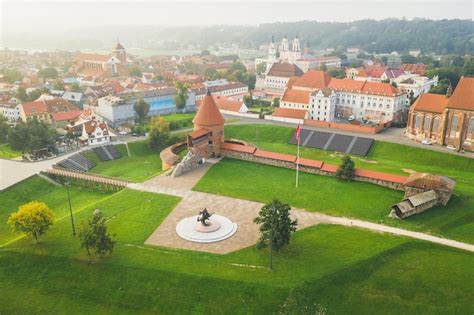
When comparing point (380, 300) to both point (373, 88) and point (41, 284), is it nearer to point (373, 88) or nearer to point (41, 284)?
point (41, 284)

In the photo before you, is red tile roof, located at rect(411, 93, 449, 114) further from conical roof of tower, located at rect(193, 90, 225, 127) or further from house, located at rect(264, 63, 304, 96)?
house, located at rect(264, 63, 304, 96)

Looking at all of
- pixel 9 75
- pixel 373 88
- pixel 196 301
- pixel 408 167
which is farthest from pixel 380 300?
pixel 9 75

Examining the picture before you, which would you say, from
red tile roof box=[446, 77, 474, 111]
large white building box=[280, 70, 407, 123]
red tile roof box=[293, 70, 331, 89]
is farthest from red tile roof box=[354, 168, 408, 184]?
red tile roof box=[293, 70, 331, 89]

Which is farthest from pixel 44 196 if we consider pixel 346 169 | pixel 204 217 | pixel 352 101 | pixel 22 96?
pixel 352 101

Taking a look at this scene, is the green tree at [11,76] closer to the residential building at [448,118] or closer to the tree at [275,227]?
the residential building at [448,118]

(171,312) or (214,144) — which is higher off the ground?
(214,144)

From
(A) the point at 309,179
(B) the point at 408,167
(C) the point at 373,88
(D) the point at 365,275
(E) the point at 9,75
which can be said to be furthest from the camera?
(E) the point at 9,75

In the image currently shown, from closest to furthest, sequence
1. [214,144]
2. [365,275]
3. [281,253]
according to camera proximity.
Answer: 1. [365,275]
2. [281,253]
3. [214,144]

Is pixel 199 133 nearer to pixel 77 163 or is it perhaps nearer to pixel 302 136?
pixel 77 163
